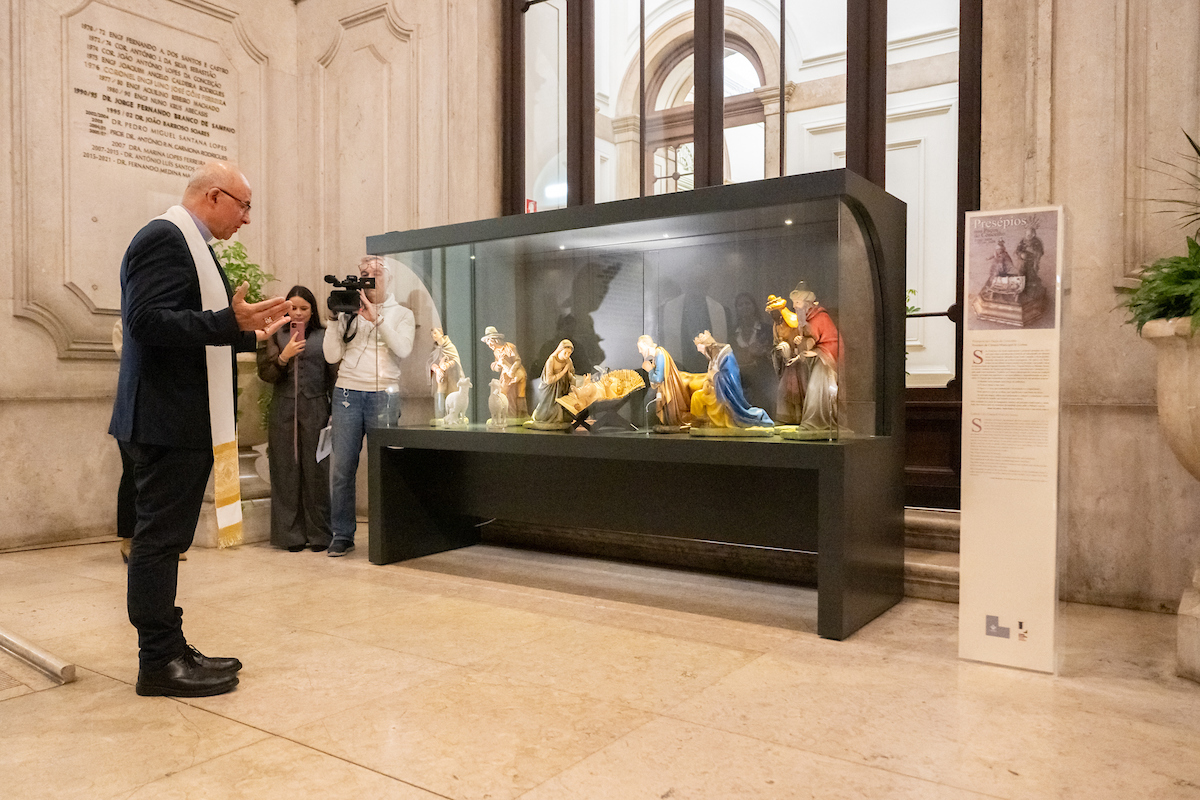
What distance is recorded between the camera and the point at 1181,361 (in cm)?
317

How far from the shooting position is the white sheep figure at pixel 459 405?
16.3 feet

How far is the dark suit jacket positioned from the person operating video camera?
2203 mm

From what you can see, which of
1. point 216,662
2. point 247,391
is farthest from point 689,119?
point 216,662

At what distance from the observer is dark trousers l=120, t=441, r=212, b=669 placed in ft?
9.59

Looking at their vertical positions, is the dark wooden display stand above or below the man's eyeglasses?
below

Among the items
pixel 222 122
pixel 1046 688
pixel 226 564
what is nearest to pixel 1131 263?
pixel 1046 688

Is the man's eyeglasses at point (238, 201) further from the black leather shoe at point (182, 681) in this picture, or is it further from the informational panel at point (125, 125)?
the informational panel at point (125, 125)

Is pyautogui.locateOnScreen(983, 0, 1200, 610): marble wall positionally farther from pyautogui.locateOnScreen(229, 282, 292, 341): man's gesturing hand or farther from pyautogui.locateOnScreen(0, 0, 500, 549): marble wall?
pyautogui.locateOnScreen(0, 0, 500, 549): marble wall

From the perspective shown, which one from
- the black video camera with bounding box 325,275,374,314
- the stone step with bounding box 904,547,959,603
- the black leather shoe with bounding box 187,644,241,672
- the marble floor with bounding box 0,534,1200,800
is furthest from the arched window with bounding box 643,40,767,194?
the black leather shoe with bounding box 187,644,241,672

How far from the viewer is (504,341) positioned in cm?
485

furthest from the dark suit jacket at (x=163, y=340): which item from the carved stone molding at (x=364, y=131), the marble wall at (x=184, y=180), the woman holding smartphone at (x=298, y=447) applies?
the carved stone molding at (x=364, y=131)

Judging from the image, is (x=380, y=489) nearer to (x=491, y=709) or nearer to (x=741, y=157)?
(x=491, y=709)

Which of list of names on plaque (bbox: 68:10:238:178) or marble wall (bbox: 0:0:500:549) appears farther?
list of names on plaque (bbox: 68:10:238:178)

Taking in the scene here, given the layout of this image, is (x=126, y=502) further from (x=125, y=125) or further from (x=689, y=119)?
(x=689, y=119)
